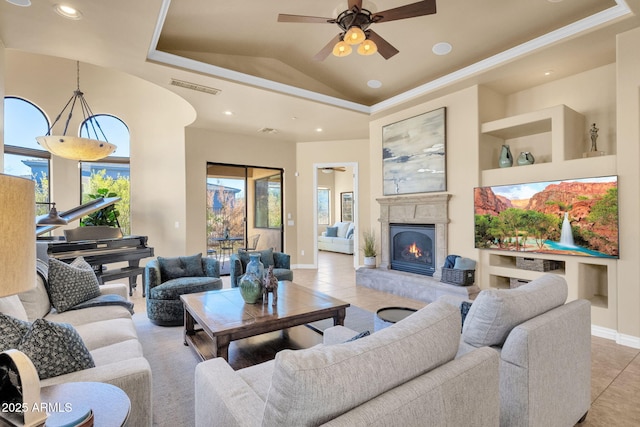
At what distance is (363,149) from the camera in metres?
7.37

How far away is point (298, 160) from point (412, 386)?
6917mm

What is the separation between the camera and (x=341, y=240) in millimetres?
10211

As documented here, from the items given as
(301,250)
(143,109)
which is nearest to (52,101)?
(143,109)

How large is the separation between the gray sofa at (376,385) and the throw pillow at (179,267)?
288cm

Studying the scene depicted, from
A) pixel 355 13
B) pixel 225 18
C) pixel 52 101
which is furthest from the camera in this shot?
pixel 52 101

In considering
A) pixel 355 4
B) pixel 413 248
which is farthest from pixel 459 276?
pixel 355 4

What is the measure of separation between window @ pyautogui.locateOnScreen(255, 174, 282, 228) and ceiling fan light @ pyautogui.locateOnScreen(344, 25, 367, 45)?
4.87m

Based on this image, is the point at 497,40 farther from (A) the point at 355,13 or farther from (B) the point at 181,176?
(B) the point at 181,176

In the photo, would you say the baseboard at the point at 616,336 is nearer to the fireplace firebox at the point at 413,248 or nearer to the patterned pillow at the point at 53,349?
the fireplace firebox at the point at 413,248

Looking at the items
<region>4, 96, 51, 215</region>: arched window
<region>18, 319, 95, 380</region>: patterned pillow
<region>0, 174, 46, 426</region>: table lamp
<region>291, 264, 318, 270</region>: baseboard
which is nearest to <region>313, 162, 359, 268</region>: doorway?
<region>291, 264, 318, 270</region>: baseboard

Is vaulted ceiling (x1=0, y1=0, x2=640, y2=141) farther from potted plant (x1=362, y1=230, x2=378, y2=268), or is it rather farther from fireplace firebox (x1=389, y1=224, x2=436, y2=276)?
potted plant (x1=362, y1=230, x2=378, y2=268)

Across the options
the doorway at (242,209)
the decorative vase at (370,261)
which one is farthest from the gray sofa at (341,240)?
the decorative vase at (370,261)

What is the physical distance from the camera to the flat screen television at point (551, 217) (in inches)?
129

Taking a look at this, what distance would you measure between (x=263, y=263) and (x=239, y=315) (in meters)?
2.12
